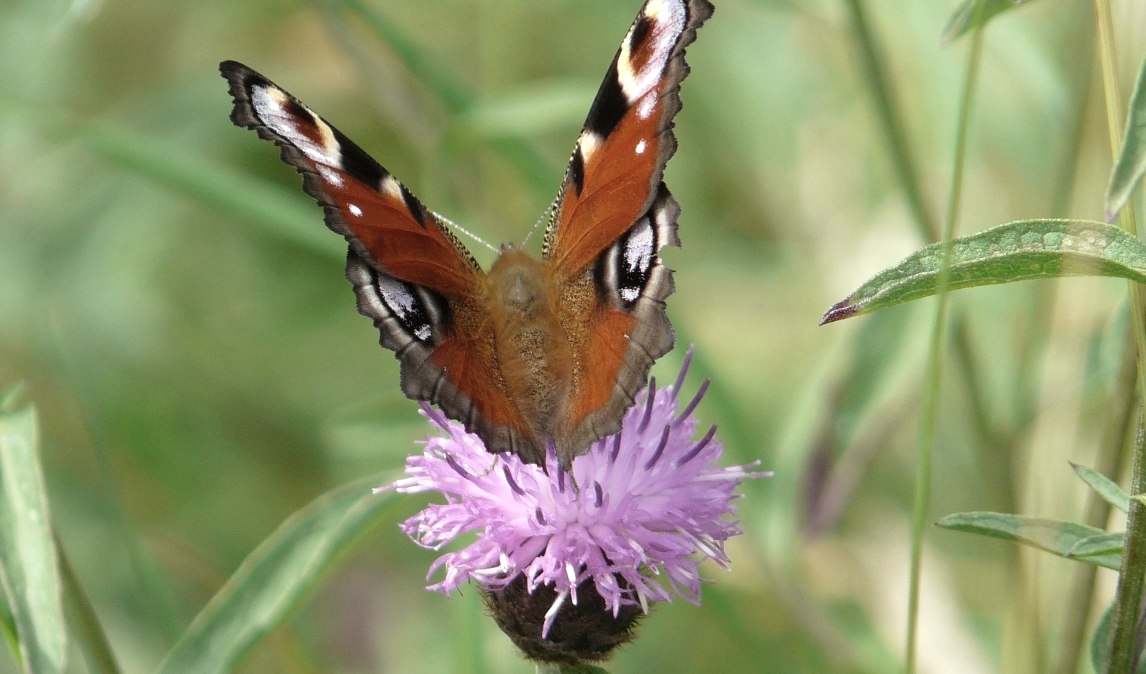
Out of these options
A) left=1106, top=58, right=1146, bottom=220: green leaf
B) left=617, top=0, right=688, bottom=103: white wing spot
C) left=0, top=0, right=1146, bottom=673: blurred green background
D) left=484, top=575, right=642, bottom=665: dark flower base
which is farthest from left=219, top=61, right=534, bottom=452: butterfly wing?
left=1106, top=58, right=1146, bottom=220: green leaf

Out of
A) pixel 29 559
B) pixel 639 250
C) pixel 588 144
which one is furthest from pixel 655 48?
pixel 29 559

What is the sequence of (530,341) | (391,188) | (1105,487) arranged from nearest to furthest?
(1105,487), (391,188), (530,341)

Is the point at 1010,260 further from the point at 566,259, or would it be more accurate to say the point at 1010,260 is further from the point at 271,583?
the point at 271,583

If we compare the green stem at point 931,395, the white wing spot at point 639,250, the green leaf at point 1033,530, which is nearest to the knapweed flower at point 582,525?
the white wing spot at point 639,250

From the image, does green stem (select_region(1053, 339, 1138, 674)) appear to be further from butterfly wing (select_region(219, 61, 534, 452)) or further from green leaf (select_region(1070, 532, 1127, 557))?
butterfly wing (select_region(219, 61, 534, 452))

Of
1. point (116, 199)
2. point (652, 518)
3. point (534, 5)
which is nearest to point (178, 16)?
point (116, 199)

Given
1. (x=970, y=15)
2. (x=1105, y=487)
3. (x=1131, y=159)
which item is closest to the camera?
(x=1131, y=159)

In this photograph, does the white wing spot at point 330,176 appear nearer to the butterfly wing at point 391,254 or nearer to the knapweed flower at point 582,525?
the butterfly wing at point 391,254
